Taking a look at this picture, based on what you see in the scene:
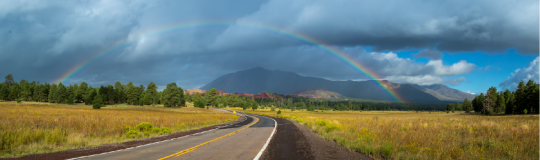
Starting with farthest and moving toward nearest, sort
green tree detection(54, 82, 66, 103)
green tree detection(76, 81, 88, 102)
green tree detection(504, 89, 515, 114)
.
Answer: green tree detection(76, 81, 88, 102) → green tree detection(54, 82, 66, 103) → green tree detection(504, 89, 515, 114)

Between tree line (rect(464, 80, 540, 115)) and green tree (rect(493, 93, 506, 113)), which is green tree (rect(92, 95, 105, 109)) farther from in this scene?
green tree (rect(493, 93, 506, 113))

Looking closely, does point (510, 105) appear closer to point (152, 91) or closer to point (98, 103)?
point (98, 103)

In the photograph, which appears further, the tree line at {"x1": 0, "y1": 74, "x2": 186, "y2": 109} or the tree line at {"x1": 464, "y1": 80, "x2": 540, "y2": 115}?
the tree line at {"x1": 0, "y1": 74, "x2": 186, "y2": 109}

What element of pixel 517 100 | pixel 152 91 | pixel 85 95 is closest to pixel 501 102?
pixel 517 100

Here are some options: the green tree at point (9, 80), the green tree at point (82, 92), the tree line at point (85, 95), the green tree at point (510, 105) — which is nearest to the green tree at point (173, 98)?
the tree line at point (85, 95)

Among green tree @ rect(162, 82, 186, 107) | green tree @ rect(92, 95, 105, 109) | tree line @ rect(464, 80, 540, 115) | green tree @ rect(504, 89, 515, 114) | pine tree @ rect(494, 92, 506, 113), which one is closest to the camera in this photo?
green tree @ rect(92, 95, 105, 109)

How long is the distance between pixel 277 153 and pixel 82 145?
38.0 ft

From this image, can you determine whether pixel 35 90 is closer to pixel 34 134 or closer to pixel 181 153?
pixel 34 134

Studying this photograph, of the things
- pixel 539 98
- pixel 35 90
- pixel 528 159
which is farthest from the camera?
pixel 35 90

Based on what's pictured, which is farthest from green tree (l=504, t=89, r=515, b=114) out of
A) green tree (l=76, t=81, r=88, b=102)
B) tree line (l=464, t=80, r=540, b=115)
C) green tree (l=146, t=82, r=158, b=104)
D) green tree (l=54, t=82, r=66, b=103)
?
green tree (l=54, t=82, r=66, b=103)

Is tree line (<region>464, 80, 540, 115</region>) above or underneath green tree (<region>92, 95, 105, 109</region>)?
above

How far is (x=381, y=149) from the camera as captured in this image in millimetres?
11391

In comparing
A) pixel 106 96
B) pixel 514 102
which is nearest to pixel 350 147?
pixel 514 102

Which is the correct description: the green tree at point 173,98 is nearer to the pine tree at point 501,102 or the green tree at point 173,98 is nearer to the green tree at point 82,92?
the green tree at point 82,92
